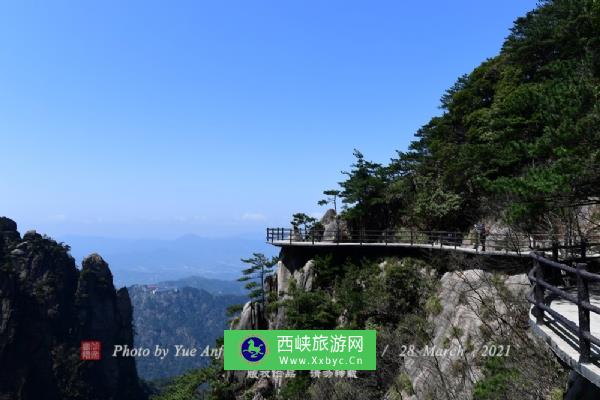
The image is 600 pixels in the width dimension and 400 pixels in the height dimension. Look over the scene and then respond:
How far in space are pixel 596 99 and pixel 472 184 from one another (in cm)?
1948

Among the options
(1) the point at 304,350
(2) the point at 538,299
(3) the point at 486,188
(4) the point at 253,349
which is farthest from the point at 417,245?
(2) the point at 538,299

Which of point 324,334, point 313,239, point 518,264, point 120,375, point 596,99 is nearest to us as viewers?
point 596,99

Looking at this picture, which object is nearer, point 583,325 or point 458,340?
point 583,325

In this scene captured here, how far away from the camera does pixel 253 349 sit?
17312mm

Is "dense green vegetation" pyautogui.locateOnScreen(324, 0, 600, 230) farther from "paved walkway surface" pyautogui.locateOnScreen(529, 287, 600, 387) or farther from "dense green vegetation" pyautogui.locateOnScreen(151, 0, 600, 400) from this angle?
"paved walkway surface" pyautogui.locateOnScreen(529, 287, 600, 387)

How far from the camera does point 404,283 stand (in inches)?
947

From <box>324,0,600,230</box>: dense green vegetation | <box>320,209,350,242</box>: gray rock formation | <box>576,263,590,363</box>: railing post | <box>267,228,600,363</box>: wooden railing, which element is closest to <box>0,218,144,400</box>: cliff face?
<box>320,209,350,242</box>: gray rock formation

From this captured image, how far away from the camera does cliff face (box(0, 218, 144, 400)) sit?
78.3 metres

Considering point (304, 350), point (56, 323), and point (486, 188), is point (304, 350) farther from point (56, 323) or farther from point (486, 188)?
point (56, 323)

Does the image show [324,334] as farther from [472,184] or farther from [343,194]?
[343,194]

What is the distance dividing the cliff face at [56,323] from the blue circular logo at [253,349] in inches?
3140

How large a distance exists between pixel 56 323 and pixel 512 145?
331 ft

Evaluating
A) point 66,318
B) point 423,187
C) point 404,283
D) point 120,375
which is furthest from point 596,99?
point 120,375

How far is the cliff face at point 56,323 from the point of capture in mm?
78312
